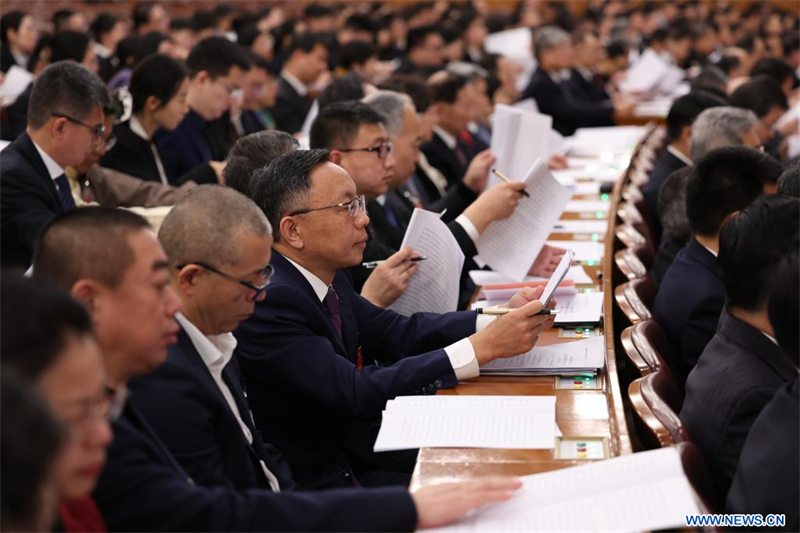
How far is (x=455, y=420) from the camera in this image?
2170 mm

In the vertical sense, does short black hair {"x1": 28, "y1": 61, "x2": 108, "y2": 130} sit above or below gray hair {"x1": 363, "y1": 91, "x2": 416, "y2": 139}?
above

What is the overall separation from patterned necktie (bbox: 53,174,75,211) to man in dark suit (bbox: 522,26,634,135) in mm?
5834

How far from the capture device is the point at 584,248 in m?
3.98

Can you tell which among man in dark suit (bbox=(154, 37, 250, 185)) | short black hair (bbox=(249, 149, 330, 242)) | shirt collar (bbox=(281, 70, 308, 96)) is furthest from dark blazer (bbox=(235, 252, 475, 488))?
shirt collar (bbox=(281, 70, 308, 96))

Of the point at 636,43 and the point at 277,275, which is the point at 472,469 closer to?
the point at 277,275

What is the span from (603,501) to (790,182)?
1672 millimetres

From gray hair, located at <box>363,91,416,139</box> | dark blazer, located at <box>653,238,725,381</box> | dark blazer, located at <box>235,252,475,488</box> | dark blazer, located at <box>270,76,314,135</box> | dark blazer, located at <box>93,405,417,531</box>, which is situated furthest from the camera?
dark blazer, located at <box>270,76,314,135</box>

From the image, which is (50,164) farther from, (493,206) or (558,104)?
(558,104)

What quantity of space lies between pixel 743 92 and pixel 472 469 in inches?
170

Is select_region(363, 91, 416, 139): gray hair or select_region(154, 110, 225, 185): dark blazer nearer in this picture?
select_region(363, 91, 416, 139): gray hair

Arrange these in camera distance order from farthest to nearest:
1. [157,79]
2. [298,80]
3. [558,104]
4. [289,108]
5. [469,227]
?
[558,104]
[298,80]
[289,108]
[157,79]
[469,227]

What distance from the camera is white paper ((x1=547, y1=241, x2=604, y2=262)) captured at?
3.82m

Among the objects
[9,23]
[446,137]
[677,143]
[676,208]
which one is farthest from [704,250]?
[9,23]

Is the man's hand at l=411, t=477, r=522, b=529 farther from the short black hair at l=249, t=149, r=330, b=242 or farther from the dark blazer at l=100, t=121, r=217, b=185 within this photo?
the dark blazer at l=100, t=121, r=217, b=185
